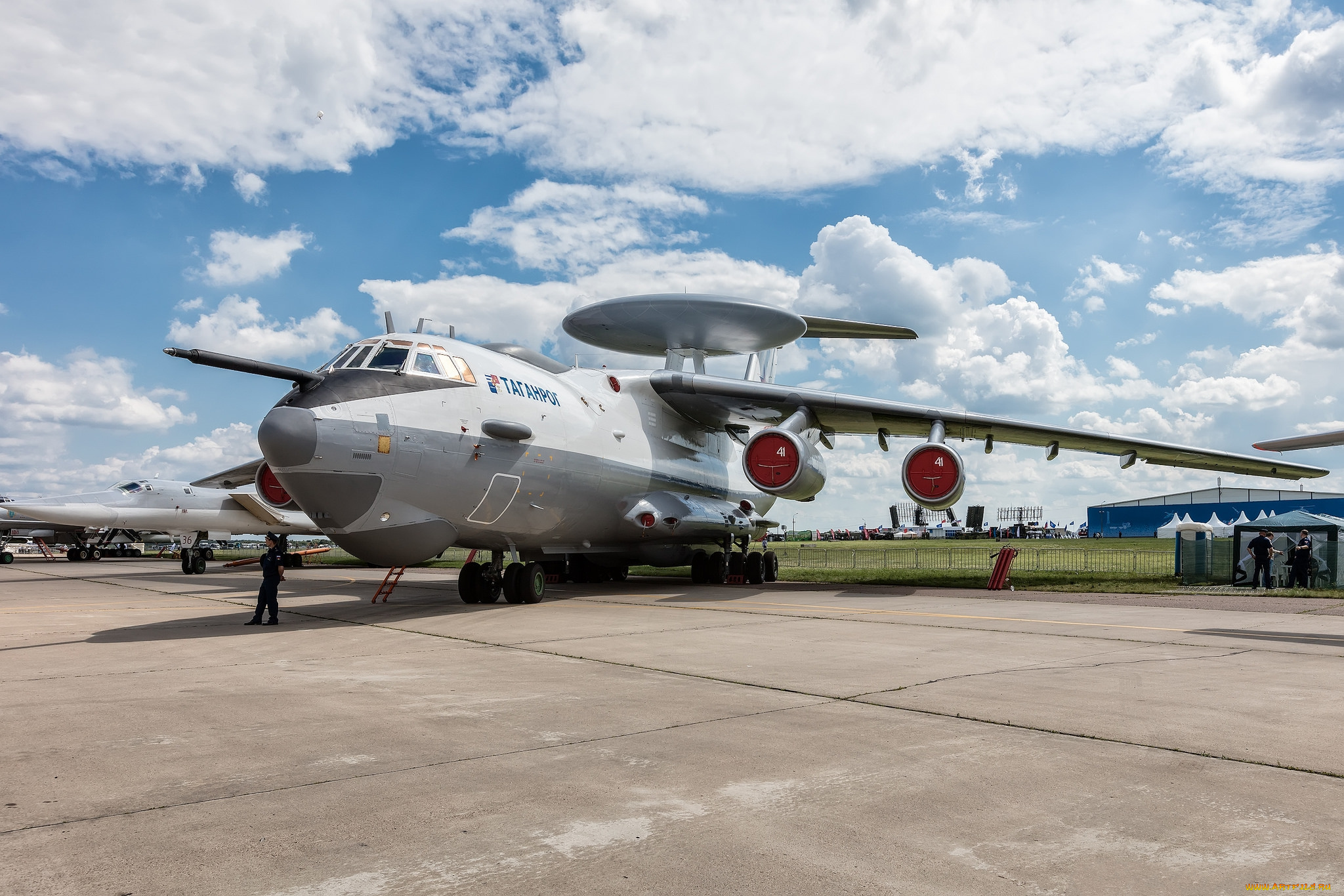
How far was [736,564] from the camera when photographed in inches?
817

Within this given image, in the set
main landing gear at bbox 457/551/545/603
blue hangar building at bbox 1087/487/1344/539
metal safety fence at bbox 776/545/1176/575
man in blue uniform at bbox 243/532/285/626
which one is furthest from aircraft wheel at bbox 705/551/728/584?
blue hangar building at bbox 1087/487/1344/539

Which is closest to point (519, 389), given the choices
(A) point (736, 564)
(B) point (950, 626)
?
(B) point (950, 626)

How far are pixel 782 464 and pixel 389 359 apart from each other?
23.2ft

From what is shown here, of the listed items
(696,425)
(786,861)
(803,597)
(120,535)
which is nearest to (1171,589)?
(803,597)

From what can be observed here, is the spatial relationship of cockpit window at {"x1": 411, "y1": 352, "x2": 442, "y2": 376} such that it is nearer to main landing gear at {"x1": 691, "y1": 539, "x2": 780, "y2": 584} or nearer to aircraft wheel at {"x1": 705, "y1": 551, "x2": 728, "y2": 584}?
main landing gear at {"x1": 691, "y1": 539, "x2": 780, "y2": 584}

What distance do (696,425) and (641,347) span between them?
3.89 metres

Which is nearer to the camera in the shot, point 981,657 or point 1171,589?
point 981,657

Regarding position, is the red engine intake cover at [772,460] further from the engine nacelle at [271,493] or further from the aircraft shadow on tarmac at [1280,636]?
the engine nacelle at [271,493]

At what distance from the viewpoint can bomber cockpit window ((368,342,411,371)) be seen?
10.6 metres

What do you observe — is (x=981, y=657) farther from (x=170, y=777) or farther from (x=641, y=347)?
(x=641, y=347)

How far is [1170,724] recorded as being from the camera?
4777 millimetres

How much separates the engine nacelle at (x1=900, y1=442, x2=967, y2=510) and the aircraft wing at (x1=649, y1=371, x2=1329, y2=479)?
1.34 m

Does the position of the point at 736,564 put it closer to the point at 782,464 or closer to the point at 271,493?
the point at 782,464

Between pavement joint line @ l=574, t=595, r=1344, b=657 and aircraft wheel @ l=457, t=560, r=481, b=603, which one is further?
aircraft wheel @ l=457, t=560, r=481, b=603
